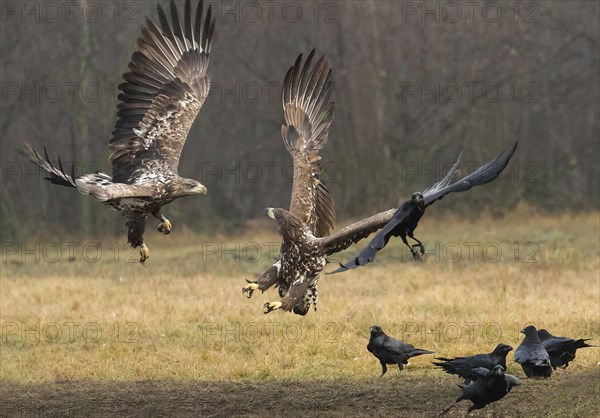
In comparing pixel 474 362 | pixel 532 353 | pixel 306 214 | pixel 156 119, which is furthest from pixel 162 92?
pixel 532 353

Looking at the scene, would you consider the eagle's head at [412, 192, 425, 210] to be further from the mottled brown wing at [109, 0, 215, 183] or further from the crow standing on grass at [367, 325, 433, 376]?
the mottled brown wing at [109, 0, 215, 183]

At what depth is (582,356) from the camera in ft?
40.9

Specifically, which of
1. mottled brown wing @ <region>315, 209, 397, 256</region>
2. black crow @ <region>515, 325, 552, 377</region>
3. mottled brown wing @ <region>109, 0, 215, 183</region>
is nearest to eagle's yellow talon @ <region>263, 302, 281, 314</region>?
mottled brown wing @ <region>315, 209, 397, 256</region>

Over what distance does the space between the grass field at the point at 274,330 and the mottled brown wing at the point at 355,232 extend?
59.1 inches

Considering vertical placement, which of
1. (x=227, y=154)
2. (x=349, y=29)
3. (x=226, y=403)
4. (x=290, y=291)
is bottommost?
(x=226, y=403)

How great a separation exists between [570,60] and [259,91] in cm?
923

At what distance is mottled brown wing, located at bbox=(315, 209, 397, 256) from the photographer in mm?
9625

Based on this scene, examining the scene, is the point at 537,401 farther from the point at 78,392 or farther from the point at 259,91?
the point at 259,91

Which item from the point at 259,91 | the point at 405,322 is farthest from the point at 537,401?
the point at 259,91

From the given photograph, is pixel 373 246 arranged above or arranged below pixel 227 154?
below

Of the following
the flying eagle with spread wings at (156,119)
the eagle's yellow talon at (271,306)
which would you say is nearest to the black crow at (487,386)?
the eagle's yellow talon at (271,306)

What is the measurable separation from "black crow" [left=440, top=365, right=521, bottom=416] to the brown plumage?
1511mm

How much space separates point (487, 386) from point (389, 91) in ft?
76.5

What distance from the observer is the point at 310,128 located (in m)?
12.0
